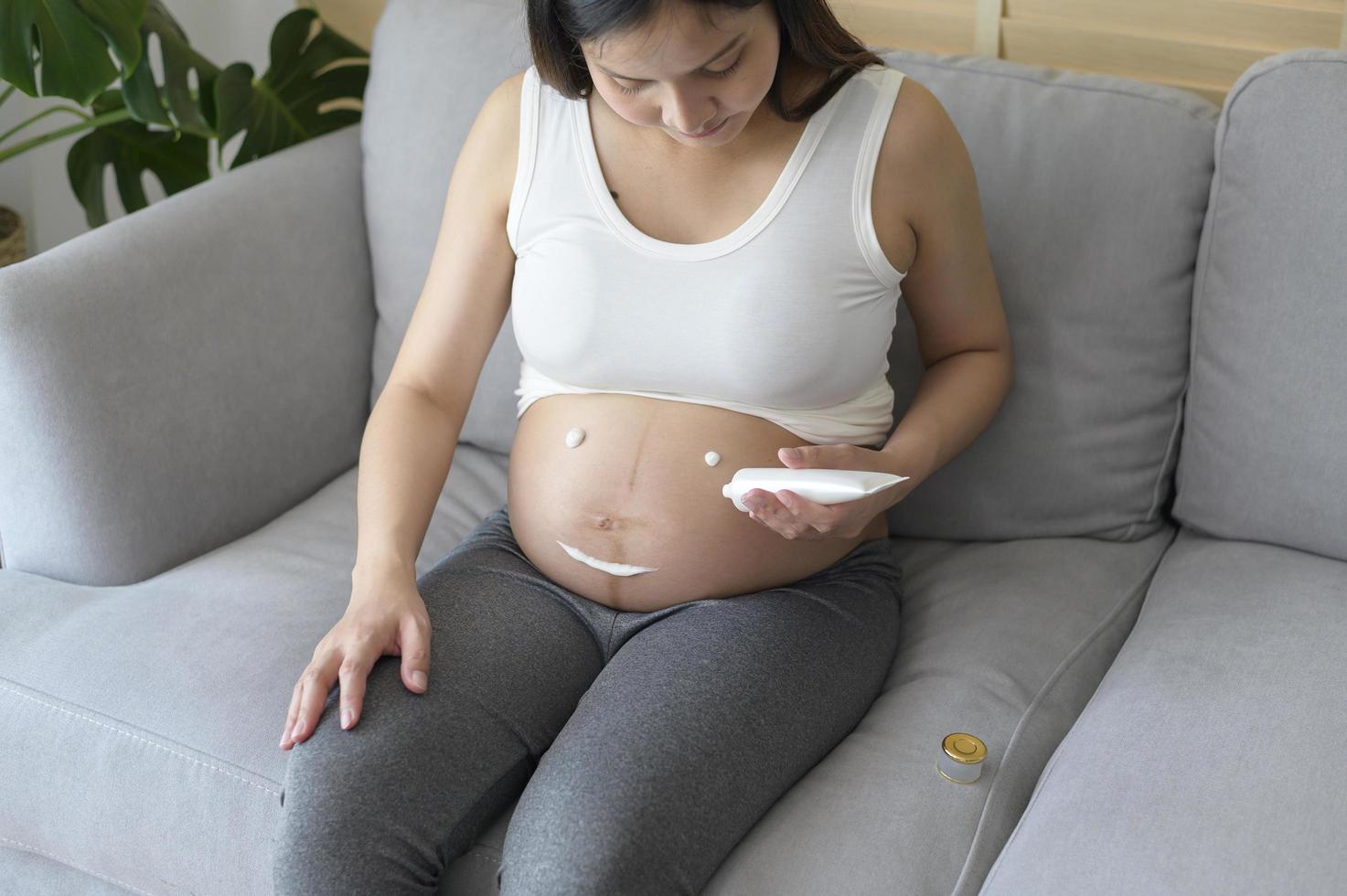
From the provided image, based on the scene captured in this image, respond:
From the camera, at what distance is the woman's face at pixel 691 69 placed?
106cm

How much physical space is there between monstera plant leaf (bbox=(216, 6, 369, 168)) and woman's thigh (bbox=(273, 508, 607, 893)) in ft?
3.34

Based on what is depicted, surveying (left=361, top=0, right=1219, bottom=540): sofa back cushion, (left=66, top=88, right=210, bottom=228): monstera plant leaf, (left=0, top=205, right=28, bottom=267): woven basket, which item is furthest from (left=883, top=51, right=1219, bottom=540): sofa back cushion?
(left=0, top=205, right=28, bottom=267): woven basket

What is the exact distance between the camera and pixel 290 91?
2.08m

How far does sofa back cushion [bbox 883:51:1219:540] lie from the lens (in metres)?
1.48

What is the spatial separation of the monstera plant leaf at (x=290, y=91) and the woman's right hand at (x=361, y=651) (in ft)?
3.37

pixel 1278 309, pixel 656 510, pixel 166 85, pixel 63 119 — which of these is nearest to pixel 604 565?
pixel 656 510

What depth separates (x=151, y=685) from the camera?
130cm

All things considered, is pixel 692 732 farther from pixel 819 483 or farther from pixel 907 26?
pixel 907 26

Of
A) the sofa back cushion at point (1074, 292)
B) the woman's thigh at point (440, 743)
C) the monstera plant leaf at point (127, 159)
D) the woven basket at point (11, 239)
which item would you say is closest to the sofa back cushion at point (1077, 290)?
the sofa back cushion at point (1074, 292)

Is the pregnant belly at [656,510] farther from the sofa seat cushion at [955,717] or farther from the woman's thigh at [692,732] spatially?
the sofa seat cushion at [955,717]

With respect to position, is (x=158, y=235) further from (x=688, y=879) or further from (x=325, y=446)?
(x=688, y=879)

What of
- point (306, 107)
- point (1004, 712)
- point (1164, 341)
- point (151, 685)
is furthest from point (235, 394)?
point (1164, 341)

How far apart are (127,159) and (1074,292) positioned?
1.60 meters

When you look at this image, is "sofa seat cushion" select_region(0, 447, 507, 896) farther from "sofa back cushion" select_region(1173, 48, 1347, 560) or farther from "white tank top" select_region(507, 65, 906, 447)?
"sofa back cushion" select_region(1173, 48, 1347, 560)
